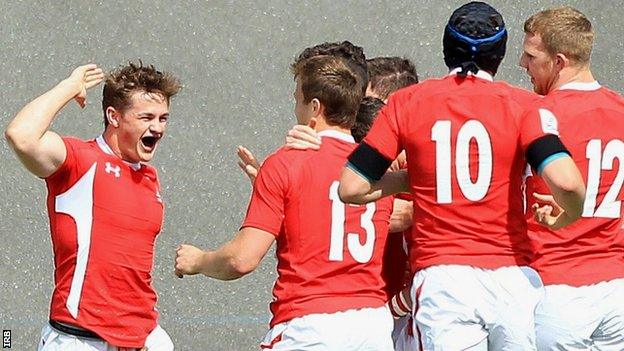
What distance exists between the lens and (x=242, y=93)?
23.8 feet

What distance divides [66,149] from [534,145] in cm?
164

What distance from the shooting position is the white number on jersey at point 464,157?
3.80m

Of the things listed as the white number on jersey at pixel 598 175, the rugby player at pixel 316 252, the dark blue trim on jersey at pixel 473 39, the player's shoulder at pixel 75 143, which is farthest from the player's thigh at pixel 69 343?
the white number on jersey at pixel 598 175

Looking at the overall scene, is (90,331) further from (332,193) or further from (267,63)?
(267,63)

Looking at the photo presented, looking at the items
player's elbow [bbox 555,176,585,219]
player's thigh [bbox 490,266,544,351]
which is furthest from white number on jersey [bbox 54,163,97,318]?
player's elbow [bbox 555,176,585,219]

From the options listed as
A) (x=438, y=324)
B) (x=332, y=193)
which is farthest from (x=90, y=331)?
(x=438, y=324)

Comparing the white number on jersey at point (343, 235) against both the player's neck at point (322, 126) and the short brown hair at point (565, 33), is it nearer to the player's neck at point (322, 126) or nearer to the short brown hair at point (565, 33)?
the player's neck at point (322, 126)

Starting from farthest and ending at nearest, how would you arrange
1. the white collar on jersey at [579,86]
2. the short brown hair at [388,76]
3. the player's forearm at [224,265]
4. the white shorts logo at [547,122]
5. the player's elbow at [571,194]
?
the short brown hair at [388,76]
the white collar on jersey at [579,86]
the player's forearm at [224,265]
the white shorts logo at [547,122]
the player's elbow at [571,194]

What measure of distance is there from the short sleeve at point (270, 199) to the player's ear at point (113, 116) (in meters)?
0.76

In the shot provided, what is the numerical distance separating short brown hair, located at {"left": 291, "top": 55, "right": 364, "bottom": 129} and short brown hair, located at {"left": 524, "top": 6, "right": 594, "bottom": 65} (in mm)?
769

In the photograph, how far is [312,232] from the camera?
417 centimetres

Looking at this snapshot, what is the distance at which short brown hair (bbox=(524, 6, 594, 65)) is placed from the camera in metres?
4.64

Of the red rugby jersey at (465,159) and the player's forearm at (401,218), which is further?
the player's forearm at (401,218)

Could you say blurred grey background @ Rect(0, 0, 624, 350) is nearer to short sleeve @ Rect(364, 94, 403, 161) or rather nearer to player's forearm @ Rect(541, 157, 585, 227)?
short sleeve @ Rect(364, 94, 403, 161)
